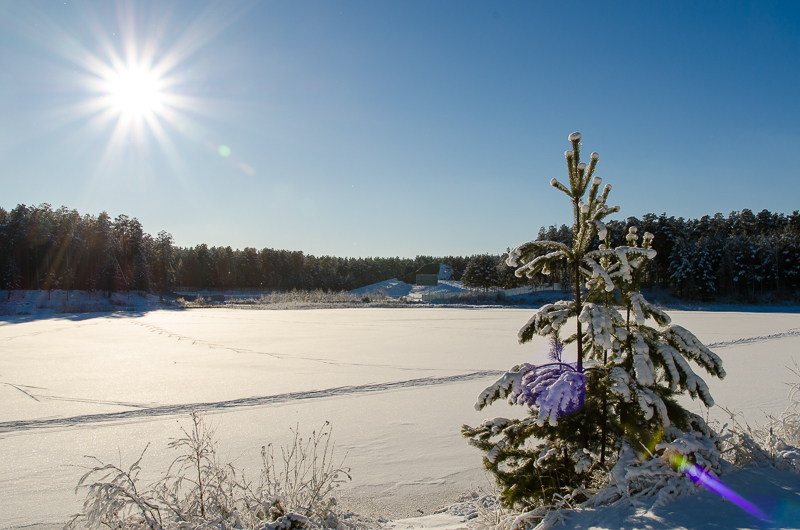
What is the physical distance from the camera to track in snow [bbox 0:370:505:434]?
5.80 m

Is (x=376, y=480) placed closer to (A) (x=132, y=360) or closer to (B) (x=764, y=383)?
(B) (x=764, y=383)

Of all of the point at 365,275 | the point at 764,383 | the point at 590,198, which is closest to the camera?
the point at 590,198

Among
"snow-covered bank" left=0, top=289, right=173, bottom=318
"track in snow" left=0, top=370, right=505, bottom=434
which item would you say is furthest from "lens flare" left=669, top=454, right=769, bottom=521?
"snow-covered bank" left=0, top=289, right=173, bottom=318

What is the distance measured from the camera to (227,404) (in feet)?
22.2

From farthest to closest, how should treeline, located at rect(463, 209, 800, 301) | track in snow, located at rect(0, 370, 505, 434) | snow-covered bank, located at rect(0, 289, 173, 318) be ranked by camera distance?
1. treeline, located at rect(463, 209, 800, 301)
2. snow-covered bank, located at rect(0, 289, 173, 318)
3. track in snow, located at rect(0, 370, 505, 434)

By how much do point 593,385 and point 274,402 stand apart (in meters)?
5.41

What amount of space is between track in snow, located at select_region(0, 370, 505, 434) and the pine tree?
4.95 meters

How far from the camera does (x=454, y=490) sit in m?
4.14

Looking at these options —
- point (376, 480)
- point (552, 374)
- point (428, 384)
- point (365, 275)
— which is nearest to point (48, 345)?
point (428, 384)

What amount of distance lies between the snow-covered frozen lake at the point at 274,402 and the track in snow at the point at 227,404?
0.03 m

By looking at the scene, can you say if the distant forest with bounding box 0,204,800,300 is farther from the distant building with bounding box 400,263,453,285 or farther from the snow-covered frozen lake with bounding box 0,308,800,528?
the snow-covered frozen lake with bounding box 0,308,800,528

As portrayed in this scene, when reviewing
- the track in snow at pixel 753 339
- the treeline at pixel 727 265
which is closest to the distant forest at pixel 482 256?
the treeline at pixel 727 265

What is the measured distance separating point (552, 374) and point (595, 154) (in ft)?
5.29

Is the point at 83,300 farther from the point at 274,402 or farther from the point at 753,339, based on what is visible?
the point at 753,339
